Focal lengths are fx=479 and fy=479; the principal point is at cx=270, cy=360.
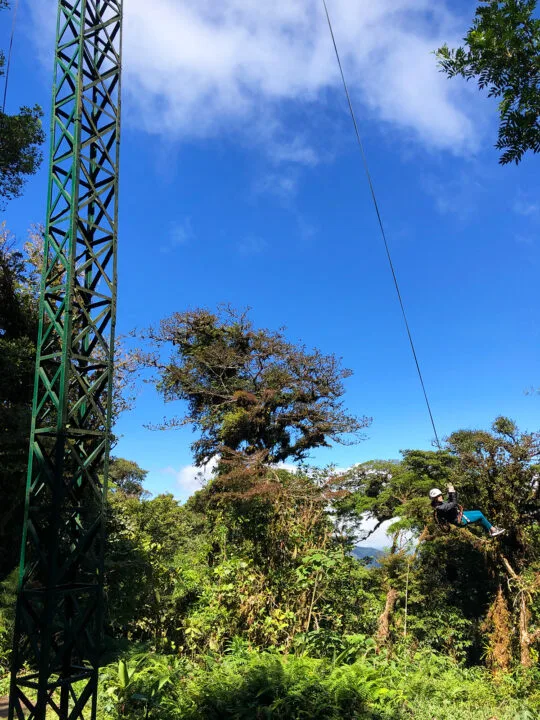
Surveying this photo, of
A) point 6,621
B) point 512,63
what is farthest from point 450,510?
point 6,621

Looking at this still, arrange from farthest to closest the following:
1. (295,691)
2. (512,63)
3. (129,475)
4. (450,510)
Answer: (129,475)
(450,510)
(295,691)
(512,63)

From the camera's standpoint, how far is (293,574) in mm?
7816

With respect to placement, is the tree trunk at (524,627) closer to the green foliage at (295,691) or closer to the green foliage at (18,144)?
the green foliage at (295,691)

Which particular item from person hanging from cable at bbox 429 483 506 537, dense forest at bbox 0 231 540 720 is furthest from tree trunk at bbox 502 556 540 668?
person hanging from cable at bbox 429 483 506 537

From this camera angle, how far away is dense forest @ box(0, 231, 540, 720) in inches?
233

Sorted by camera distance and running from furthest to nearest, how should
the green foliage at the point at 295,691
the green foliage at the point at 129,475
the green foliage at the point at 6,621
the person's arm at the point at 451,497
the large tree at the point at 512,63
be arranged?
the green foliage at the point at 129,475, the green foliage at the point at 6,621, the person's arm at the point at 451,497, the green foliage at the point at 295,691, the large tree at the point at 512,63

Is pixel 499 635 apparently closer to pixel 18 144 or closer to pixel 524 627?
pixel 524 627

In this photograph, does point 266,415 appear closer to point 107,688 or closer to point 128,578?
point 128,578

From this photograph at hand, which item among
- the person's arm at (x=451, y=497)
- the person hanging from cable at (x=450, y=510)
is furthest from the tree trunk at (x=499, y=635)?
the person's arm at (x=451, y=497)

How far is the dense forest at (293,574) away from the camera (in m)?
5.91

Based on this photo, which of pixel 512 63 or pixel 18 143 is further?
pixel 18 143

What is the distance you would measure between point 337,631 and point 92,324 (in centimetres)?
623

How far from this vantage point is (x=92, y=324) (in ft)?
17.2

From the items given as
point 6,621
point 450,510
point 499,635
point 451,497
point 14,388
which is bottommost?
point 499,635
